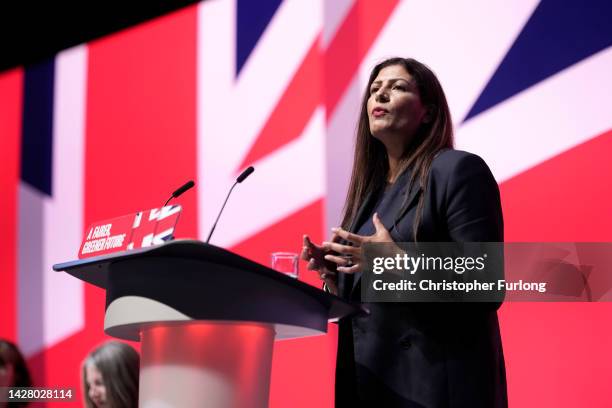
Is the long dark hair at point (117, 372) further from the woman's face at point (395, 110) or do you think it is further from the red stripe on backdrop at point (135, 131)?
the woman's face at point (395, 110)

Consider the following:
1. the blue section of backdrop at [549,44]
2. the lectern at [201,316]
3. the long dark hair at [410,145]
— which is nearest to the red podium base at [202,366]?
the lectern at [201,316]

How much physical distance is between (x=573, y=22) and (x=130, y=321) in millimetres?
2184

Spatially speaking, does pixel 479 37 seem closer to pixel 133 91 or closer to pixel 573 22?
pixel 573 22

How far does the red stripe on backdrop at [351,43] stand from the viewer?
3.41 meters

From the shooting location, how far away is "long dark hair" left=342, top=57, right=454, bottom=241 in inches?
84.1

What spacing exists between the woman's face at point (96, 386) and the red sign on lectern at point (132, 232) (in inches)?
54.2

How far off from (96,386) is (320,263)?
145cm

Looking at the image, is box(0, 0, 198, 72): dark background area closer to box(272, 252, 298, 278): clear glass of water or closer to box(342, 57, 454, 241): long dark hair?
box(342, 57, 454, 241): long dark hair

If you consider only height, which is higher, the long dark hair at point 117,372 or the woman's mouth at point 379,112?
the woman's mouth at point 379,112

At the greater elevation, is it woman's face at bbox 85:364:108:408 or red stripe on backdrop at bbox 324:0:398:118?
red stripe on backdrop at bbox 324:0:398:118

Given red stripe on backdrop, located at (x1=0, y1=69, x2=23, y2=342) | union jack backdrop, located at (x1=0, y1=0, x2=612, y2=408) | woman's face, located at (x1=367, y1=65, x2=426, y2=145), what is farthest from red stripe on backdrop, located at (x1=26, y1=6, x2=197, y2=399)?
woman's face, located at (x1=367, y1=65, x2=426, y2=145)

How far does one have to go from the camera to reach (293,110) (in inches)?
140

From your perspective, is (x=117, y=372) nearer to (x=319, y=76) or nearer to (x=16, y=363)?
(x=16, y=363)

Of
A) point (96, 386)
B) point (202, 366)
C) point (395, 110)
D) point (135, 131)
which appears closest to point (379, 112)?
point (395, 110)
